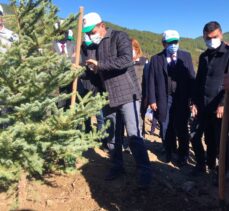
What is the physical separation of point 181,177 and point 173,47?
5.54 feet

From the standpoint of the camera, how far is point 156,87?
587 centimetres

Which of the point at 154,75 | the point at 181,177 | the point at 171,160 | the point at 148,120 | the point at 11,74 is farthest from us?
the point at 148,120

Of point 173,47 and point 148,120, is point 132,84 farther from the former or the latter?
point 148,120

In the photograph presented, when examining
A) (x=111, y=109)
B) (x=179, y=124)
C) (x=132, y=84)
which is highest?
(x=132, y=84)

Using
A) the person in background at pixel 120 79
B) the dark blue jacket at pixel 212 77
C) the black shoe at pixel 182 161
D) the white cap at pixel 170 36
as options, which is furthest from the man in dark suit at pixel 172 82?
the person in background at pixel 120 79

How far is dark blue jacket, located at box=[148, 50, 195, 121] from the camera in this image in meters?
5.76

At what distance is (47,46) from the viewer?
377 cm

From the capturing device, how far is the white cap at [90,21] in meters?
4.42

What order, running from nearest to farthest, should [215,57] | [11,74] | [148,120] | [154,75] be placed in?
[11,74]
[215,57]
[154,75]
[148,120]

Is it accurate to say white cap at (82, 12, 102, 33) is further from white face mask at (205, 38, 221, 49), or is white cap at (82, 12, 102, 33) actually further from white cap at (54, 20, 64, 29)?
white face mask at (205, 38, 221, 49)

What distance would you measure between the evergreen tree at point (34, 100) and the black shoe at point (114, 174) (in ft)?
3.61

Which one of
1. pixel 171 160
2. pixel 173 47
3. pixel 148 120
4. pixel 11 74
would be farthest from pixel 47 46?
pixel 148 120

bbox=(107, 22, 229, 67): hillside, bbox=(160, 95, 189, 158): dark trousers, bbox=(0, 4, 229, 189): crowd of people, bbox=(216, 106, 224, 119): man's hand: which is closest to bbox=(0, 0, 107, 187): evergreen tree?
bbox=(0, 4, 229, 189): crowd of people

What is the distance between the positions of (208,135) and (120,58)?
5.41ft
